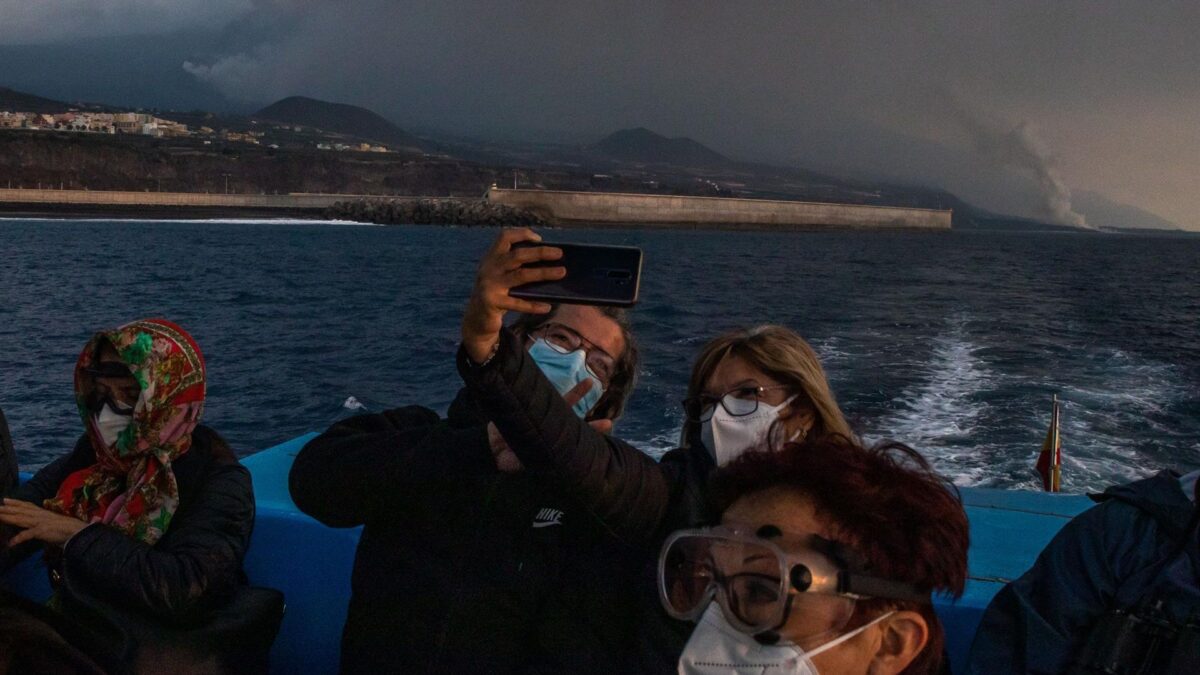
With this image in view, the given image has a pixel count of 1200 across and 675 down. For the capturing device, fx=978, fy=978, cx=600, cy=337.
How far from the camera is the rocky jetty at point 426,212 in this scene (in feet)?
295

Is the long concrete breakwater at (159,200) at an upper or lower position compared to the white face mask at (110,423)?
lower

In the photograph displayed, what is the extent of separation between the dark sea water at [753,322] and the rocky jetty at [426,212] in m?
57.3

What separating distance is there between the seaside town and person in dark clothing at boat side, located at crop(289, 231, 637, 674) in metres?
136

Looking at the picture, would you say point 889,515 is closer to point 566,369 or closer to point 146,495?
point 566,369

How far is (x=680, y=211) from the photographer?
91.8 meters

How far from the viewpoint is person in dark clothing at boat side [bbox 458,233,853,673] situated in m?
1.37

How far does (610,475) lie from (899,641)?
572mm

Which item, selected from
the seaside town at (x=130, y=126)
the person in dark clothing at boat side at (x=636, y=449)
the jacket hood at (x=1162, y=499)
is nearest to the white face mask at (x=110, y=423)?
the person in dark clothing at boat side at (x=636, y=449)

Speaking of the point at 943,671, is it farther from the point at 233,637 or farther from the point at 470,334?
the point at 233,637

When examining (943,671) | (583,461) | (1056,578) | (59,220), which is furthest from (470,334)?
(59,220)

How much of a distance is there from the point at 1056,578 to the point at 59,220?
8379cm

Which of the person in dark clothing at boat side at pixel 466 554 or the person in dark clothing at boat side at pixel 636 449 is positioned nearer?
the person in dark clothing at boat side at pixel 636 449

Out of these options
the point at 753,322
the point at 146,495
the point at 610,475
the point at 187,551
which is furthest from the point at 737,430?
the point at 753,322

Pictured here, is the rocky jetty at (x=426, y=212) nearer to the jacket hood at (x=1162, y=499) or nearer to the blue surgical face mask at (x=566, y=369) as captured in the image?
the blue surgical face mask at (x=566, y=369)
